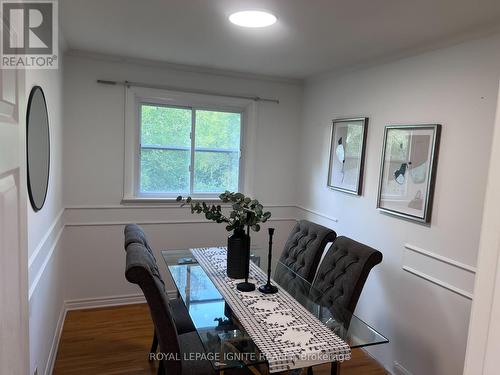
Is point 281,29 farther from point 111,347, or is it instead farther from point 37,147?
point 111,347

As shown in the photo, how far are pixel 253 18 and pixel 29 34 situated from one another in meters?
1.17

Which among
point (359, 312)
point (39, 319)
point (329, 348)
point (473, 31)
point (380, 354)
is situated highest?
point (473, 31)

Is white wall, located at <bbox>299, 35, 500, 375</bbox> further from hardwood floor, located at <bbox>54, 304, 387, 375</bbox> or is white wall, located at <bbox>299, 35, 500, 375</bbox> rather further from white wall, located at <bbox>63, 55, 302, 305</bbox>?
white wall, located at <bbox>63, 55, 302, 305</bbox>

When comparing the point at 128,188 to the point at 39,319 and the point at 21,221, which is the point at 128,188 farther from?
the point at 21,221

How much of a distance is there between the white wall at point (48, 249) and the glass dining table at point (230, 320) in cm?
77

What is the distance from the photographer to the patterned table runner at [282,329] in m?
1.47

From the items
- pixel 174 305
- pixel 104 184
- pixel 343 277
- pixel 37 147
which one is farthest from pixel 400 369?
pixel 104 184

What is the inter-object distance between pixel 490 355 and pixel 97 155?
3.25 metres

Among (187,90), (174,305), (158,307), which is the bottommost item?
(174,305)

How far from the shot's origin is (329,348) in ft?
5.06

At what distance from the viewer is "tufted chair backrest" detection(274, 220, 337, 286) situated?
101 inches

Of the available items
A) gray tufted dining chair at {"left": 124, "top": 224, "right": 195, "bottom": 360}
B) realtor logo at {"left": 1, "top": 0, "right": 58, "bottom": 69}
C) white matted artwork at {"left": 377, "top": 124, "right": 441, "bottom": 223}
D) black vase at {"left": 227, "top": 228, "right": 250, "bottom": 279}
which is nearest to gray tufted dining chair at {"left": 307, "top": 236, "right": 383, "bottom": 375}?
black vase at {"left": 227, "top": 228, "right": 250, "bottom": 279}

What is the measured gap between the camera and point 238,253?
7.13ft

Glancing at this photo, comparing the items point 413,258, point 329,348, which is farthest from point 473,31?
point 329,348
